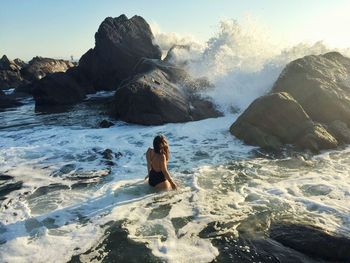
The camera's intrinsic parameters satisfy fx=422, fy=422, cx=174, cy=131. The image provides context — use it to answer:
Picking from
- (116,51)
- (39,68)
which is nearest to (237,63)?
(116,51)

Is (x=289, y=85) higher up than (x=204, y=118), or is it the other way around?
(x=289, y=85)

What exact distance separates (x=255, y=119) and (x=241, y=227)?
5697 millimetres

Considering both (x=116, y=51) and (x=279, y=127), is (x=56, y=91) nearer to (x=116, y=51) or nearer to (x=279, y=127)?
(x=116, y=51)

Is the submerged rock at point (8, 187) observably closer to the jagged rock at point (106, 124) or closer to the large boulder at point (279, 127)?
the large boulder at point (279, 127)

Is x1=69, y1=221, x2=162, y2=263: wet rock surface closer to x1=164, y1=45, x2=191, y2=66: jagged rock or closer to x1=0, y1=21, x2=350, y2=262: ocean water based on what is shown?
x1=0, y1=21, x2=350, y2=262: ocean water

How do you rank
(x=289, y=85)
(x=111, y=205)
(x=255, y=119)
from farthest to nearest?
(x=289, y=85), (x=255, y=119), (x=111, y=205)

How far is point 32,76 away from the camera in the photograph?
3912 cm

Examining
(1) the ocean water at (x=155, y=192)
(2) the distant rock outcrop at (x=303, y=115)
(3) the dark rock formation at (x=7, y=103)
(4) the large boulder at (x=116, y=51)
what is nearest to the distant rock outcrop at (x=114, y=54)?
(4) the large boulder at (x=116, y=51)

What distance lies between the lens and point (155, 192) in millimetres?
7727

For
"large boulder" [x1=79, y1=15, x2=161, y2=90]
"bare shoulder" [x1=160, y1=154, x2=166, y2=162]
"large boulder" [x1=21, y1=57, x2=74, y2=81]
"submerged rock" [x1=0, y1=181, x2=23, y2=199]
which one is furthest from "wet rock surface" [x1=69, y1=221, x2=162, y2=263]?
"large boulder" [x1=21, y1=57, x2=74, y2=81]

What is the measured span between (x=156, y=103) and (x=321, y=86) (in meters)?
5.35

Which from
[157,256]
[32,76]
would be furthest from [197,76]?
[32,76]

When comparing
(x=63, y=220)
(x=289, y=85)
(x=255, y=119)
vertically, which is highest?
(x=289, y=85)

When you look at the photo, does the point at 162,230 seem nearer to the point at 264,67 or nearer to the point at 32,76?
the point at 264,67
